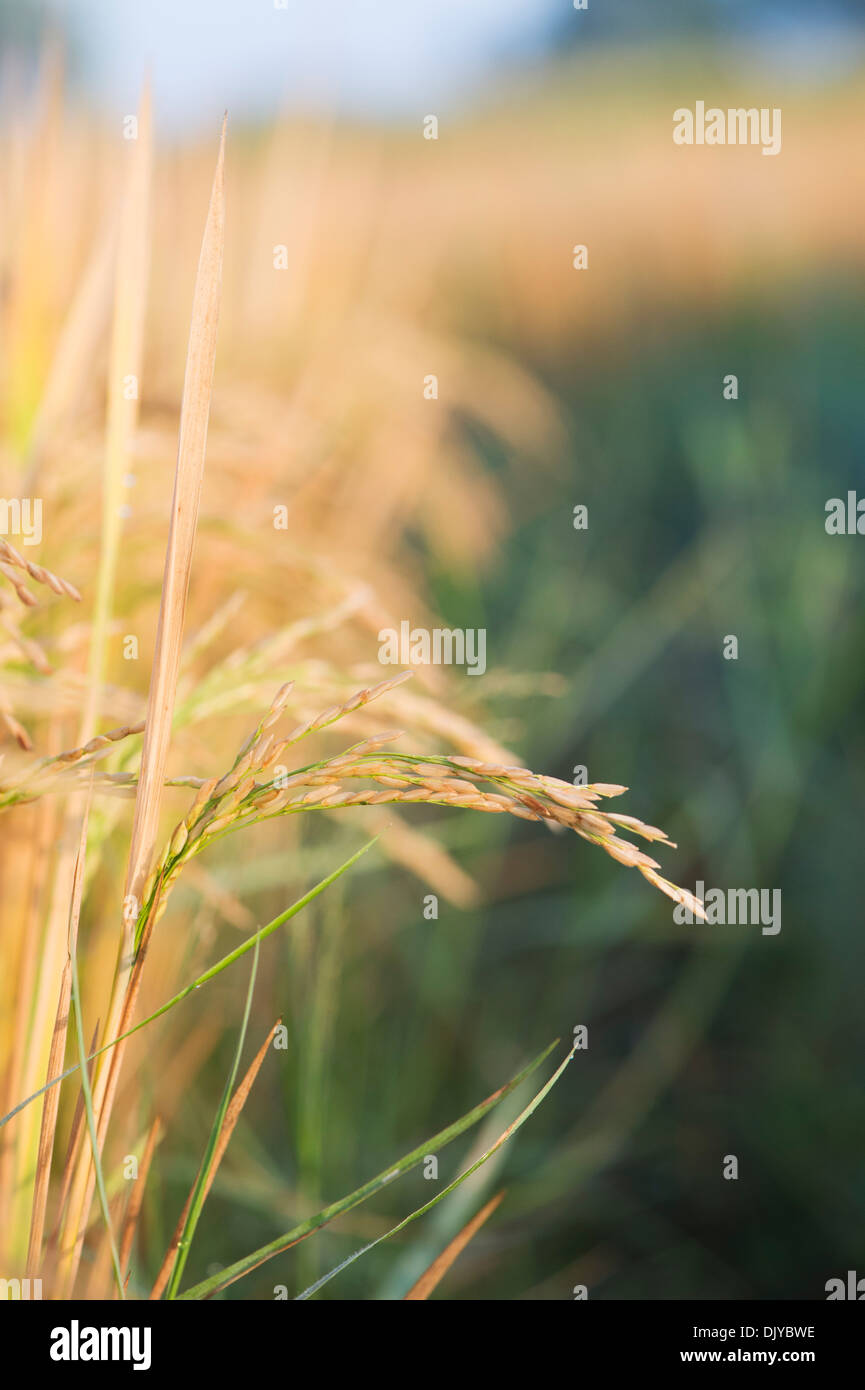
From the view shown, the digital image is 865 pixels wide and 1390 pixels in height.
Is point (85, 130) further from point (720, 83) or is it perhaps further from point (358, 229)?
point (720, 83)

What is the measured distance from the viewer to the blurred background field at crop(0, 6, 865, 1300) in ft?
2.37

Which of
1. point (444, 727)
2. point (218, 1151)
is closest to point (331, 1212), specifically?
point (218, 1151)

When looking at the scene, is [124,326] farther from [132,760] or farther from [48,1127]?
[48,1127]

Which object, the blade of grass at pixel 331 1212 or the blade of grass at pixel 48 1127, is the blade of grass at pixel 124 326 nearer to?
the blade of grass at pixel 48 1127

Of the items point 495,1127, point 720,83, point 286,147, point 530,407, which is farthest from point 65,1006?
point 720,83

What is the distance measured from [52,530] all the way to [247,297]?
37.2 inches

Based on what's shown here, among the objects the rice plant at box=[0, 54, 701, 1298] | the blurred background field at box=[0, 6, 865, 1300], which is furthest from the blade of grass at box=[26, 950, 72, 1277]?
the blurred background field at box=[0, 6, 865, 1300]

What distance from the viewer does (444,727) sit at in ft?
1.58

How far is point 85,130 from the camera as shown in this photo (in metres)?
1.19

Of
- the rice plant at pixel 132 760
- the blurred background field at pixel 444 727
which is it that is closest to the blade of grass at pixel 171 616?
the rice plant at pixel 132 760

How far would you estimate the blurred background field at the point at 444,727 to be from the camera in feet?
2.37

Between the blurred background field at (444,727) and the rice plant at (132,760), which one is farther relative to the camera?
the blurred background field at (444,727)

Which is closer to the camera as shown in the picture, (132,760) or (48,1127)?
(48,1127)
